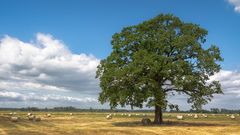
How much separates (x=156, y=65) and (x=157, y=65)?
0.51ft

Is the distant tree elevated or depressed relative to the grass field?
elevated

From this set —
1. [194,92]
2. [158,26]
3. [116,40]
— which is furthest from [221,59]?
[116,40]

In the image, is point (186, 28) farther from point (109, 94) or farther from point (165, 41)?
point (109, 94)

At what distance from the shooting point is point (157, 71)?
45781 mm

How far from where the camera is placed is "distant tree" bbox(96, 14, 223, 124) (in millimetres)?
45562

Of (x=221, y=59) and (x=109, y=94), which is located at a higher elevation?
(x=221, y=59)

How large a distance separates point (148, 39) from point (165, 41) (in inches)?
84.3

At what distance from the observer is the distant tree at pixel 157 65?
149 ft

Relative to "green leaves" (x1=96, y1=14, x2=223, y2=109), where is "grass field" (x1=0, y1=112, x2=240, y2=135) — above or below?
below

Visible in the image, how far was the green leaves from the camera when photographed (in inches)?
1794

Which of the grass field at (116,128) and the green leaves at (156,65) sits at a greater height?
the green leaves at (156,65)

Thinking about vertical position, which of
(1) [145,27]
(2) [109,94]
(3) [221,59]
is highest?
(1) [145,27]

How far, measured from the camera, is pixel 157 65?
147 feet

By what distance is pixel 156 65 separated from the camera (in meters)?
44.8
